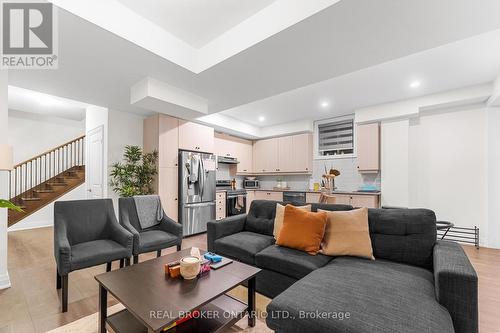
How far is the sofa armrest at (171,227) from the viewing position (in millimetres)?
2963

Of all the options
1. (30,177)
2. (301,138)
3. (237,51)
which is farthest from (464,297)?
(30,177)

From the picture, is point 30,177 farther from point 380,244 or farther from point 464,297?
point 464,297

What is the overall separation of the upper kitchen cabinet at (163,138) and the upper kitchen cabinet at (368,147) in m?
3.85

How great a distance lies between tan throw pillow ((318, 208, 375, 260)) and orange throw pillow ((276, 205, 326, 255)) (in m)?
0.08

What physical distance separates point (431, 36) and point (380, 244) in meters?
1.91

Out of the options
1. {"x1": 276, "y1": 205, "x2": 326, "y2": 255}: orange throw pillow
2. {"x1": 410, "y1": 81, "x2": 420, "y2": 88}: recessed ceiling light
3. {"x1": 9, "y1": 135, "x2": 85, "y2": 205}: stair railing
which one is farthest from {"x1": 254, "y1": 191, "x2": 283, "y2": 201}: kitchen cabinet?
{"x1": 9, "y1": 135, "x2": 85, "y2": 205}: stair railing

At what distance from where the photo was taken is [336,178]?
5391 mm

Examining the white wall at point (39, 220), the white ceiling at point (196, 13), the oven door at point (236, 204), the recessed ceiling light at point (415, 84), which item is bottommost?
the white wall at point (39, 220)

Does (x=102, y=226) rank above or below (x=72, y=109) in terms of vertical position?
below

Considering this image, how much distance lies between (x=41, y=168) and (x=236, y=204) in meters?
5.23

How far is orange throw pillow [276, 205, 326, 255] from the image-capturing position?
2.09 metres

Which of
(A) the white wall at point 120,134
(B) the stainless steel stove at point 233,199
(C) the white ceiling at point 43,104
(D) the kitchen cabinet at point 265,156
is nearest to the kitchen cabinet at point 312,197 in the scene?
(D) the kitchen cabinet at point 265,156

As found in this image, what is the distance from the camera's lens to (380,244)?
6.69ft

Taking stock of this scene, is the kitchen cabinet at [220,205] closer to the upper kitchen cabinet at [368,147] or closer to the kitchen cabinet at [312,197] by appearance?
the kitchen cabinet at [312,197]
